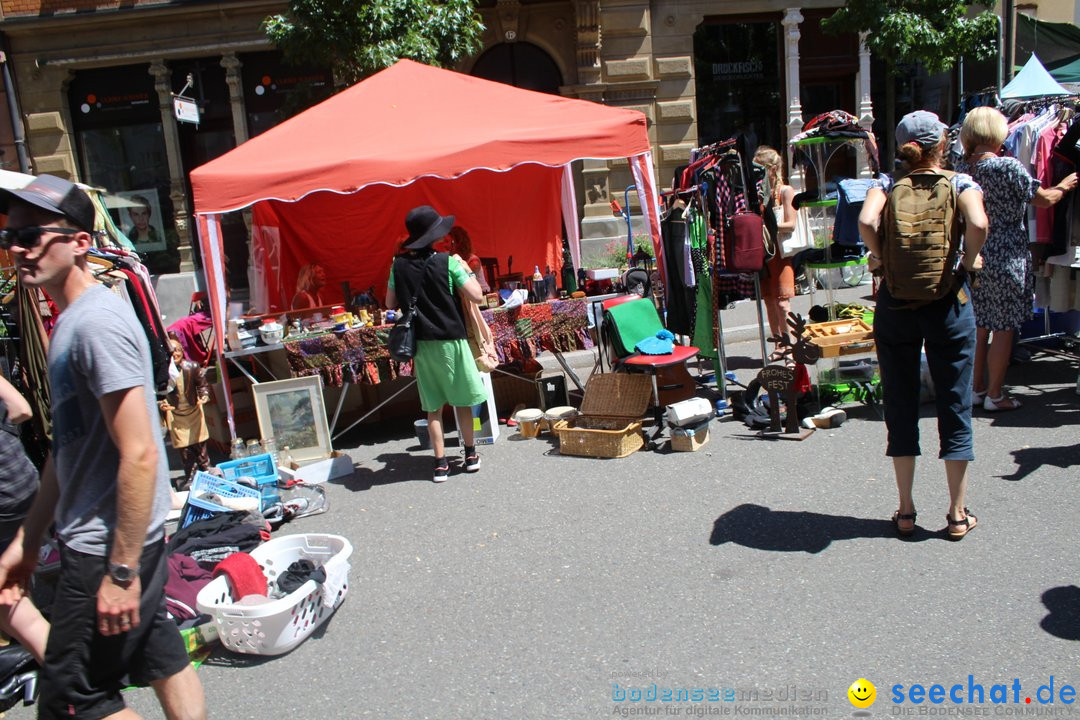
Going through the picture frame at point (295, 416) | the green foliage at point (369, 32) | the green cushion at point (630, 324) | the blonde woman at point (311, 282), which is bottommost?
the picture frame at point (295, 416)

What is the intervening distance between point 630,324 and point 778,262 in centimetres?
195

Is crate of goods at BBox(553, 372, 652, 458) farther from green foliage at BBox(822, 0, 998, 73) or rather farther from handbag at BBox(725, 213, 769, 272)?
green foliage at BBox(822, 0, 998, 73)

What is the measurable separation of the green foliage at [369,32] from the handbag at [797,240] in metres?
5.14

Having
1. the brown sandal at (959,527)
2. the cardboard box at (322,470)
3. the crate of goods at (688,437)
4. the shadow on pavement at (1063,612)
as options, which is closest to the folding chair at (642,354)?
the crate of goods at (688,437)

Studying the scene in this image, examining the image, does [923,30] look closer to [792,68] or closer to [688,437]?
[792,68]

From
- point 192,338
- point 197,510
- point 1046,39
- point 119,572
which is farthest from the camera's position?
point 1046,39

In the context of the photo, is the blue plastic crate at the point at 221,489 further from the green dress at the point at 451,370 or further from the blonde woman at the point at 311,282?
the blonde woman at the point at 311,282

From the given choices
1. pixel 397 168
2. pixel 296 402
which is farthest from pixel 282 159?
pixel 296 402

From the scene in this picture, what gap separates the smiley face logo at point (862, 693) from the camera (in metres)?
3.01

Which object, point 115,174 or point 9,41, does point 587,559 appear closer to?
point 115,174

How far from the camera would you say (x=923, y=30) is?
11906 mm

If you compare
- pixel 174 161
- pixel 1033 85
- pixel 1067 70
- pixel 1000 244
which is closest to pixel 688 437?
pixel 1000 244

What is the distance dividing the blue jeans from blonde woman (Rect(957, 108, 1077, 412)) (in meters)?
2.17

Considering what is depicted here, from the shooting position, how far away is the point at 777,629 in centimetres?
353
